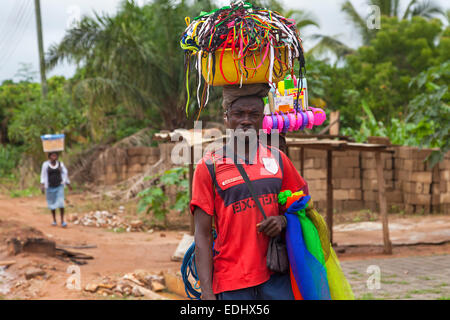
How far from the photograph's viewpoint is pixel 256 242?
2223 millimetres

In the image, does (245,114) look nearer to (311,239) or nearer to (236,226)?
(236,226)

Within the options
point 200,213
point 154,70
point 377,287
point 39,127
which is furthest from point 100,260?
point 39,127

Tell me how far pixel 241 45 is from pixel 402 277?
493 centimetres

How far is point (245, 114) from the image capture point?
7.64 ft

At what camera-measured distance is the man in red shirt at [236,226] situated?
2.20 meters

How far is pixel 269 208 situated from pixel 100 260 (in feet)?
19.7

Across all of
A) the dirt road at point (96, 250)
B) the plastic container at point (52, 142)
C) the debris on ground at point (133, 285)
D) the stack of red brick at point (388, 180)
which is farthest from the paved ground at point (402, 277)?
the plastic container at point (52, 142)

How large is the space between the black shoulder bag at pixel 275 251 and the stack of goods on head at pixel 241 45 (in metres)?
0.42

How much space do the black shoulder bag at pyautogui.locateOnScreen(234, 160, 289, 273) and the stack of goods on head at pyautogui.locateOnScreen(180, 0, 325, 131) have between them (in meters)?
0.42

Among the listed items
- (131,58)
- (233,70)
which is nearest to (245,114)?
(233,70)

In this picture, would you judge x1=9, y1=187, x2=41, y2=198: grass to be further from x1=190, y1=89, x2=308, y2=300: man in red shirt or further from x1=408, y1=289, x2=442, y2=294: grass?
x1=190, y1=89, x2=308, y2=300: man in red shirt

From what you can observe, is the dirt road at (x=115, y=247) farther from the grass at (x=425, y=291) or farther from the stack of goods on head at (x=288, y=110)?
the stack of goods on head at (x=288, y=110)

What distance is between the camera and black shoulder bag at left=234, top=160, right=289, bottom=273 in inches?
85.8
